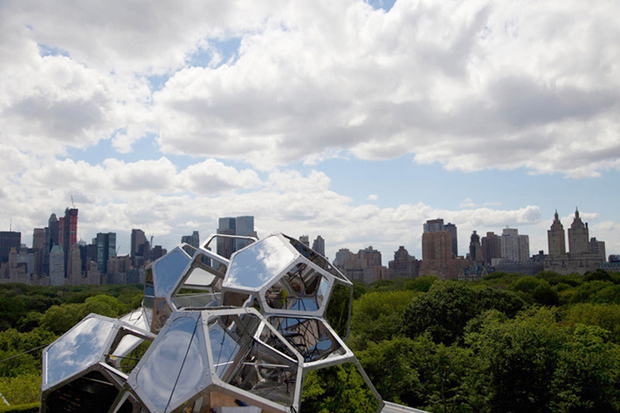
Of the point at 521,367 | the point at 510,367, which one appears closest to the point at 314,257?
the point at 510,367

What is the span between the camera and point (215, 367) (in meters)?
12.1

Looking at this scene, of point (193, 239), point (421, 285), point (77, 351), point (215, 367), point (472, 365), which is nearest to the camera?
point (215, 367)

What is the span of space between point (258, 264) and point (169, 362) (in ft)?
16.3

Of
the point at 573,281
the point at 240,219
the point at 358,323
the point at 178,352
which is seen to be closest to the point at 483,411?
the point at 178,352

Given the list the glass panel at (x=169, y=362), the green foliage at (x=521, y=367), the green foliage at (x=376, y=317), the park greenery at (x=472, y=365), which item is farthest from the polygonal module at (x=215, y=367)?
the green foliage at (x=376, y=317)

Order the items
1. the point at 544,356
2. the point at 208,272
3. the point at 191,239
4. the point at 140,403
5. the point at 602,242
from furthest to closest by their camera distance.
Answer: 1. the point at 602,242
2. the point at 191,239
3. the point at 544,356
4. the point at 208,272
5. the point at 140,403

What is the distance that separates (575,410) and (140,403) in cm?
A: 1956

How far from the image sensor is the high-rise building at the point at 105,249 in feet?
589

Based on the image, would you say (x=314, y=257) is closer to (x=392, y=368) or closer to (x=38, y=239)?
(x=392, y=368)

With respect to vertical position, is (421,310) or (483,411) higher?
(421,310)

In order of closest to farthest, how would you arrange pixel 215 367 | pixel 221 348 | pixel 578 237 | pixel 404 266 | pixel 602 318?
pixel 215 367 < pixel 221 348 < pixel 602 318 < pixel 578 237 < pixel 404 266

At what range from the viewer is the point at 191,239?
383 feet

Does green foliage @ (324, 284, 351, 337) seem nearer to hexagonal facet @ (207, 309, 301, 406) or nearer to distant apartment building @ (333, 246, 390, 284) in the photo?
hexagonal facet @ (207, 309, 301, 406)

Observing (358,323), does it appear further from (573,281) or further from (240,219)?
(240,219)
